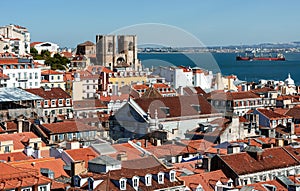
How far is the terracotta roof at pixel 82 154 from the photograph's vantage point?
25969mm

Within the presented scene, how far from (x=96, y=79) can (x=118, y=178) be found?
49.6 m

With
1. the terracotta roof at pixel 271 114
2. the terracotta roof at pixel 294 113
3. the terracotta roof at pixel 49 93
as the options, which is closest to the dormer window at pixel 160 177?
the terracotta roof at pixel 271 114

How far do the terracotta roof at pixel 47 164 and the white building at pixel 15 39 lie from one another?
2184 inches

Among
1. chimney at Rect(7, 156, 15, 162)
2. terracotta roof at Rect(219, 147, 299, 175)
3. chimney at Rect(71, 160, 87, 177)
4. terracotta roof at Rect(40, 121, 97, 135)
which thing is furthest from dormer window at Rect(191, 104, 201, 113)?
chimney at Rect(71, 160, 87, 177)

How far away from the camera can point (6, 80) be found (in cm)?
5809

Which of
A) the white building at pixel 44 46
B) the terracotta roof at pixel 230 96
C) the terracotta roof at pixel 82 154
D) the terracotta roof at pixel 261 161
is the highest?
the white building at pixel 44 46

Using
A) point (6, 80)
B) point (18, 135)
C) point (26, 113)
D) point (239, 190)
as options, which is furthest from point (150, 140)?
point (6, 80)

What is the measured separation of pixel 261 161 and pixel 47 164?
809 centimetres

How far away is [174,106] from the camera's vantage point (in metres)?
41.2

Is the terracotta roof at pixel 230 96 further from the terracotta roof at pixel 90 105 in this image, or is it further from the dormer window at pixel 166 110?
the dormer window at pixel 166 110

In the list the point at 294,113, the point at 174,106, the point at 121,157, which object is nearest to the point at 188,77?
the point at 294,113

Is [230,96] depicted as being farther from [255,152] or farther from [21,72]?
[255,152]

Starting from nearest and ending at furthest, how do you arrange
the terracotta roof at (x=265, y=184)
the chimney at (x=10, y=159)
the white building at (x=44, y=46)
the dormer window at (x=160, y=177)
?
1. the dormer window at (x=160, y=177)
2. the terracotta roof at (x=265, y=184)
3. the chimney at (x=10, y=159)
4. the white building at (x=44, y=46)

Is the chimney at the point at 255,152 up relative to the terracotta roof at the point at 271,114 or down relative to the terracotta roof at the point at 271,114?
up
